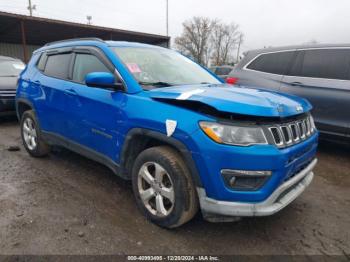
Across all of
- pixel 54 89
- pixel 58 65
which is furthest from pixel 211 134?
pixel 58 65

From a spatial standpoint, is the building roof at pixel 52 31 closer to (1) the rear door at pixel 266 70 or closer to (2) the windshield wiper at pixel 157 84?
(1) the rear door at pixel 266 70

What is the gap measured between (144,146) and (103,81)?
72 centimetres

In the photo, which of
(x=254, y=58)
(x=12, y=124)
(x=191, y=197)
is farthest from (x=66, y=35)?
(x=191, y=197)

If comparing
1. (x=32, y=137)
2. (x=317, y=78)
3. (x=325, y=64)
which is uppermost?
(x=325, y=64)

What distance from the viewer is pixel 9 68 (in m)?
7.86

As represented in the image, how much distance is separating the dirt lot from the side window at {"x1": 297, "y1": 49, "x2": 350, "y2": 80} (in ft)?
5.66

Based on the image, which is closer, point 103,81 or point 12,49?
point 103,81

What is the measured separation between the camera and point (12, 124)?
712 centimetres

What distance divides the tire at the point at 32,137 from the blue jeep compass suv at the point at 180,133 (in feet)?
2.78

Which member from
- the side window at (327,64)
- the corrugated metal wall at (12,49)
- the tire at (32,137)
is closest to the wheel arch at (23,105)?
the tire at (32,137)

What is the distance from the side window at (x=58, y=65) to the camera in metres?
3.72

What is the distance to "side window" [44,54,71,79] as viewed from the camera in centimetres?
372

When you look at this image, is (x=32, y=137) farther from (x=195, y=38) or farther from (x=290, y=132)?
(x=195, y=38)

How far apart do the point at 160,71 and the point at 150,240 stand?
1.75m
